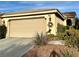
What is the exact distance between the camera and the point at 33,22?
17.5m

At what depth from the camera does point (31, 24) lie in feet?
57.5

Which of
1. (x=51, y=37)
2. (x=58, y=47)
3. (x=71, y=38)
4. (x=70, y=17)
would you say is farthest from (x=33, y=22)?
(x=58, y=47)

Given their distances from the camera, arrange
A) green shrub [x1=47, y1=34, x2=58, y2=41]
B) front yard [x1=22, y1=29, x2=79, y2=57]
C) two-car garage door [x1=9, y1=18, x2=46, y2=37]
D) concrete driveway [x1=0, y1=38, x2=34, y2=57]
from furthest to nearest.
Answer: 1. two-car garage door [x1=9, y1=18, x2=46, y2=37]
2. green shrub [x1=47, y1=34, x2=58, y2=41]
3. concrete driveway [x1=0, y1=38, x2=34, y2=57]
4. front yard [x1=22, y1=29, x2=79, y2=57]

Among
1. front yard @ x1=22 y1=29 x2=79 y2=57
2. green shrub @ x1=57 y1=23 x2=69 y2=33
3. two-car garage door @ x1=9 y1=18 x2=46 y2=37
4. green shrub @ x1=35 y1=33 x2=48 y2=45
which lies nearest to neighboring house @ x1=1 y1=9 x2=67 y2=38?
two-car garage door @ x1=9 y1=18 x2=46 y2=37

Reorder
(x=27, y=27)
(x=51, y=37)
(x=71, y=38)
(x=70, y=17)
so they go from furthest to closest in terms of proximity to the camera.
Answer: (x=27, y=27)
(x=70, y=17)
(x=51, y=37)
(x=71, y=38)

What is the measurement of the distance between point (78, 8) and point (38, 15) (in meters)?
3.13

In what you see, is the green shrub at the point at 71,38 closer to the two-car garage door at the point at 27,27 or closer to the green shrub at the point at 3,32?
the two-car garage door at the point at 27,27

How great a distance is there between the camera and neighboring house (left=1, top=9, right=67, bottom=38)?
55.4ft

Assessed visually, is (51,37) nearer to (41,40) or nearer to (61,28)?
(61,28)

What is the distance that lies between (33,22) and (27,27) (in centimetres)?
62

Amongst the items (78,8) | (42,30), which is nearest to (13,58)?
(42,30)

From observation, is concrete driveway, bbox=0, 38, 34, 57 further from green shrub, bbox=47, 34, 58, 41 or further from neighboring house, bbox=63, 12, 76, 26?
neighboring house, bbox=63, 12, 76, 26

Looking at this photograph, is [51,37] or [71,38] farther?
[51,37]

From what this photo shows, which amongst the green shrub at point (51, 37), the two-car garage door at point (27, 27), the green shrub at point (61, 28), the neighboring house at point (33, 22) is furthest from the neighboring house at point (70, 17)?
the two-car garage door at point (27, 27)
